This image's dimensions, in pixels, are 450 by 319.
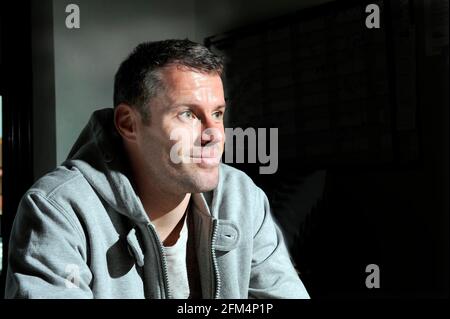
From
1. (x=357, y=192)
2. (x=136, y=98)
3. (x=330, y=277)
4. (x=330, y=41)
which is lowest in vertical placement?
(x=330, y=277)

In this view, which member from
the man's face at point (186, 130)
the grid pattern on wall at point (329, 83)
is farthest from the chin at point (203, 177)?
the grid pattern on wall at point (329, 83)

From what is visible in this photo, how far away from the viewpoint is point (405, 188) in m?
0.87

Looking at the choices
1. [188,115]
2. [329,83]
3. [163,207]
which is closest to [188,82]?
[188,115]

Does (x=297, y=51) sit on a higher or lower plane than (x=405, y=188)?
higher

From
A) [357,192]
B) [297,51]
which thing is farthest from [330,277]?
[297,51]

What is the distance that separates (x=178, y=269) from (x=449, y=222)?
1.45 feet

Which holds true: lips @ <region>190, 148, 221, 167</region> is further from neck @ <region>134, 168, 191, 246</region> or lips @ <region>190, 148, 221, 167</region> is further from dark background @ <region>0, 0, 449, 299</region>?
dark background @ <region>0, 0, 449, 299</region>

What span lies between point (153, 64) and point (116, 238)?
9.7 inches

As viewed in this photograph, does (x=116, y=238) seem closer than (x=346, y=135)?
Yes

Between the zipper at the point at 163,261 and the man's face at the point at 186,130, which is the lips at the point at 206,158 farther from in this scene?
the zipper at the point at 163,261

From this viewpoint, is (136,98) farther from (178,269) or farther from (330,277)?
(330,277)

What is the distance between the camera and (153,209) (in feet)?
2.54

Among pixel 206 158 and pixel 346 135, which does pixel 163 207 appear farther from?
pixel 346 135

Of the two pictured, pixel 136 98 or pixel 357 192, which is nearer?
pixel 136 98
